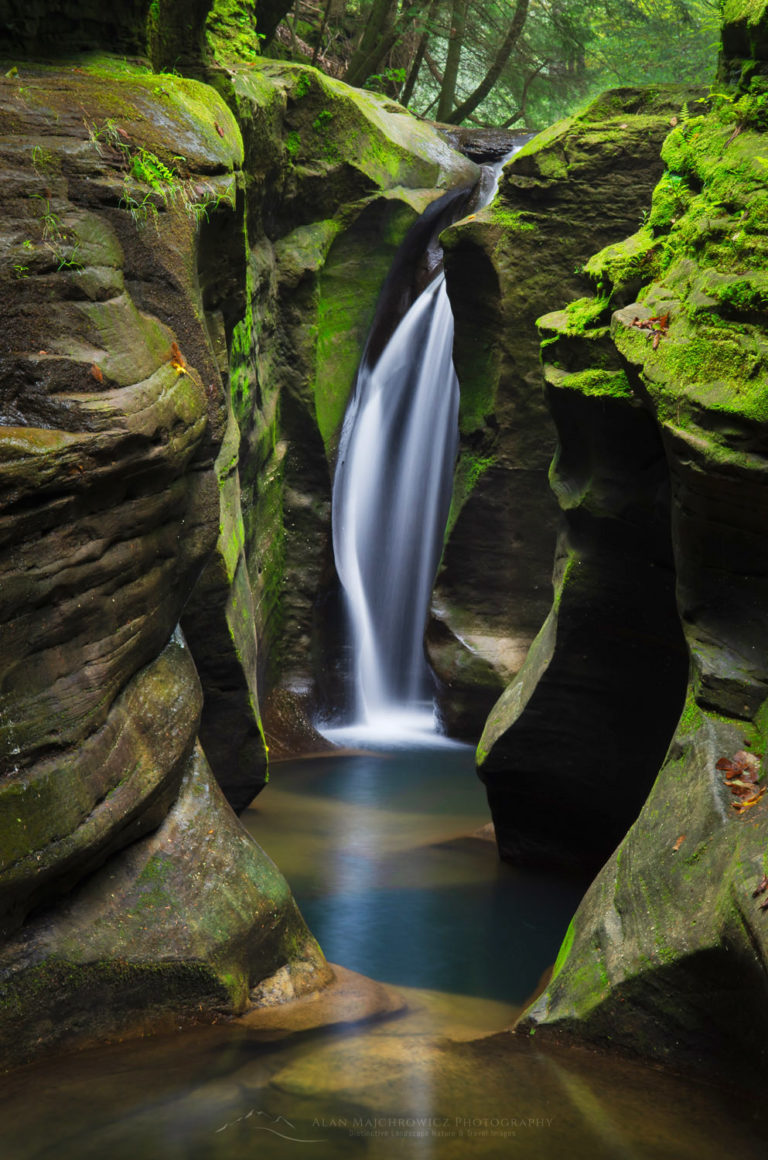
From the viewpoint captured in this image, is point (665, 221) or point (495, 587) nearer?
point (665, 221)

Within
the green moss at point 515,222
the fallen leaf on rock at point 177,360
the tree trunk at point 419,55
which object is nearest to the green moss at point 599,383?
the fallen leaf on rock at point 177,360

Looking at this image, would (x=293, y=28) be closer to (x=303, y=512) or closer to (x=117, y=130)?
(x=303, y=512)

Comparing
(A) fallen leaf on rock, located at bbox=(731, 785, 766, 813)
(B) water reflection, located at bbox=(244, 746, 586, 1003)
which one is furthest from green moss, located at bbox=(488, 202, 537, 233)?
(A) fallen leaf on rock, located at bbox=(731, 785, 766, 813)

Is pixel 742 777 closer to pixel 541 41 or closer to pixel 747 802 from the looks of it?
pixel 747 802

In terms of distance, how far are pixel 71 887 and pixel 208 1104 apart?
116 cm

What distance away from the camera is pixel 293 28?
13914 millimetres

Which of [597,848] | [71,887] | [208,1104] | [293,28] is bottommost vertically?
[597,848]

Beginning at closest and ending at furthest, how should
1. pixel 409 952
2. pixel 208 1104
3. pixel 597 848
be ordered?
pixel 208 1104
pixel 409 952
pixel 597 848

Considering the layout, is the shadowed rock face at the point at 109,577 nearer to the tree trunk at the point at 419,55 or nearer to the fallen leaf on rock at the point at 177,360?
the fallen leaf on rock at the point at 177,360

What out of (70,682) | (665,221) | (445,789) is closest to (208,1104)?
(70,682)

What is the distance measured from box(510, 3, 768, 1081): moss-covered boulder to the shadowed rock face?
1.87 metres

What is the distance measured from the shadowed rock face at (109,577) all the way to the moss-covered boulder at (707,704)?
1.87 meters

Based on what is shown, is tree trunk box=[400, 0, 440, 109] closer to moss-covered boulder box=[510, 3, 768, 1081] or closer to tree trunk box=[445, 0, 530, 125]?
tree trunk box=[445, 0, 530, 125]

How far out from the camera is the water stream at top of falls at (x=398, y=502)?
12344 mm
